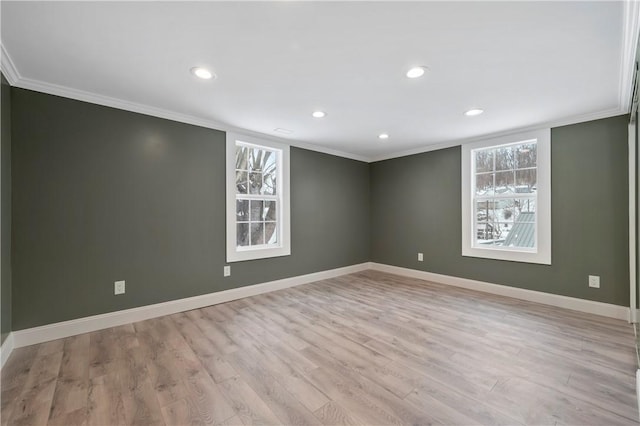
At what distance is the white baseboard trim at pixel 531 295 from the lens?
3.03m

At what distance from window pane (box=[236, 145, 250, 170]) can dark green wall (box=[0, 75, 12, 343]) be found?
2.16 meters

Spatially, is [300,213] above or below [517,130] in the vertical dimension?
below

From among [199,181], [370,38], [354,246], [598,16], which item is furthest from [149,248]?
[598,16]

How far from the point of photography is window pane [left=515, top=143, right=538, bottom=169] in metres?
3.68

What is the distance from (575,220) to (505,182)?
3.02ft

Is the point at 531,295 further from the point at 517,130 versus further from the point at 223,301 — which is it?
the point at 223,301

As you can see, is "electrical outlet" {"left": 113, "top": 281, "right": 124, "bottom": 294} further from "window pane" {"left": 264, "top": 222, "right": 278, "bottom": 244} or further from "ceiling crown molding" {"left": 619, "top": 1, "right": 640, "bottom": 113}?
"ceiling crown molding" {"left": 619, "top": 1, "right": 640, "bottom": 113}

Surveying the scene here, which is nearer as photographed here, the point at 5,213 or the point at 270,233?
the point at 5,213

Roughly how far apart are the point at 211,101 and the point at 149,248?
68.0 inches

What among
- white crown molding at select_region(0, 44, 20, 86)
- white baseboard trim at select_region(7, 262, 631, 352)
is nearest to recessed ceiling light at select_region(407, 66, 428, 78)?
white crown molding at select_region(0, 44, 20, 86)

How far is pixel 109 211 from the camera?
2.79 m

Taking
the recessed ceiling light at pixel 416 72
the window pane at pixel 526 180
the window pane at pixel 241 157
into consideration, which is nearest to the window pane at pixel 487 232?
the window pane at pixel 526 180

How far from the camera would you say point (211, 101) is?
2826 mm

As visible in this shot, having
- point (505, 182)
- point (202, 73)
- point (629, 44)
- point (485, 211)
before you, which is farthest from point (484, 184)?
point (202, 73)
